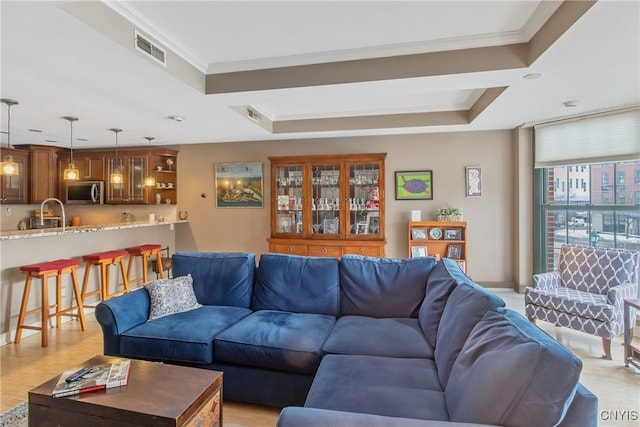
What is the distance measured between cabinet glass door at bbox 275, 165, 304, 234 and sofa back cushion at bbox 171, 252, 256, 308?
2.21 m

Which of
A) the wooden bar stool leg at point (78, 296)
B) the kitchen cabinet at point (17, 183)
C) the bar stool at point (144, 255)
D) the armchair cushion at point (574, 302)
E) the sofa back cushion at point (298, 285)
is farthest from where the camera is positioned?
the kitchen cabinet at point (17, 183)

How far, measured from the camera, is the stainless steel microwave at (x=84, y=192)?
5.85 metres

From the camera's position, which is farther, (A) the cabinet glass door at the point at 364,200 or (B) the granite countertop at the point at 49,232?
(A) the cabinet glass door at the point at 364,200

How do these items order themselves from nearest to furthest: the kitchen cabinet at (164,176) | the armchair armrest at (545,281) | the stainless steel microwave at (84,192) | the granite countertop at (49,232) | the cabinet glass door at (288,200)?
the granite countertop at (49,232) → the armchair armrest at (545,281) → the cabinet glass door at (288,200) → the kitchen cabinet at (164,176) → the stainless steel microwave at (84,192)

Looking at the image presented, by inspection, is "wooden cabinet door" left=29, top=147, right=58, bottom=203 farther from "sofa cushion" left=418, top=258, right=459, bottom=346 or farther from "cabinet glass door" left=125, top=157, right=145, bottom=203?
"sofa cushion" left=418, top=258, right=459, bottom=346

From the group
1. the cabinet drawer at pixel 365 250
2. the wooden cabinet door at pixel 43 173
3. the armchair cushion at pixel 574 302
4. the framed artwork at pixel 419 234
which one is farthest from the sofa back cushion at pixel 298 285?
the wooden cabinet door at pixel 43 173

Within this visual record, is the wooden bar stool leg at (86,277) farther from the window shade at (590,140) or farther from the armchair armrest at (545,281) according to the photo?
the window shade at (590,140)

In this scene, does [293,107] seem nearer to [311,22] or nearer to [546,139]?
[311,22]

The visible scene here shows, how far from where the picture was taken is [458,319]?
1658 millimetres

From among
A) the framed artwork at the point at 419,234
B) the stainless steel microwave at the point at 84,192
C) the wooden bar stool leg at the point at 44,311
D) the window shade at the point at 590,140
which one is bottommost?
the wooden bar stool leg at the point at 44,311

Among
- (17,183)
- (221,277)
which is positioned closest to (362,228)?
(221,277)

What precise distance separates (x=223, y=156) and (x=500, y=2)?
4612 millimetres

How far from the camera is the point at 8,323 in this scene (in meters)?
3.21

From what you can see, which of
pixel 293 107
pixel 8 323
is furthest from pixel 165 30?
pixel 8 323
